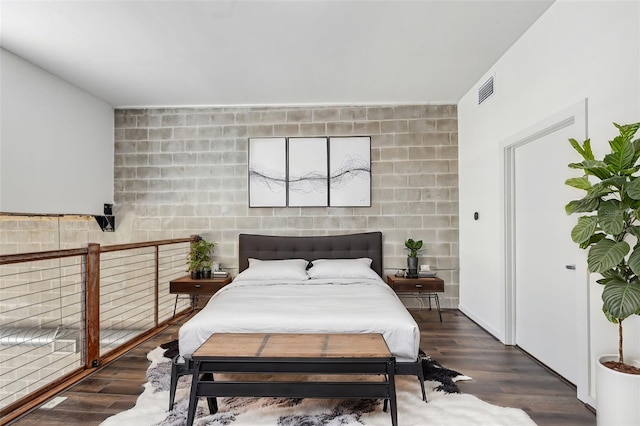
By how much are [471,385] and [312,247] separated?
242cm

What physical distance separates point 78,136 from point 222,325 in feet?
10.7

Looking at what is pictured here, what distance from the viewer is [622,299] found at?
1.54 m

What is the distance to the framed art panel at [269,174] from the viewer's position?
4.53 meters

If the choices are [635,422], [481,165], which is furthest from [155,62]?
[635,422]

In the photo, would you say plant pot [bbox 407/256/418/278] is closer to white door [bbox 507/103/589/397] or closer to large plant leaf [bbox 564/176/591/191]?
white door [bbox 507/103/589/397]

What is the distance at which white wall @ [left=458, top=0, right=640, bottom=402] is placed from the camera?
1897 millimetres

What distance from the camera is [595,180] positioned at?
2133 mm

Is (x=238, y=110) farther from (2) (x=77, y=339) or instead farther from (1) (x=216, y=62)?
(2) (x=77, y=339)

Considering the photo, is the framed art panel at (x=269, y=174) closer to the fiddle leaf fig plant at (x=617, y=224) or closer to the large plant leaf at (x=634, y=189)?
the fiddle leaf fig plant at (x=617, y=224)

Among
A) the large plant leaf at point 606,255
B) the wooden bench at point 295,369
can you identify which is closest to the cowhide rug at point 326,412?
the wooden bench at point 295,369

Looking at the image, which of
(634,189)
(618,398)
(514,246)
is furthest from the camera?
(514,246)

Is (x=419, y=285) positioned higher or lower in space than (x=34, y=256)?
lower

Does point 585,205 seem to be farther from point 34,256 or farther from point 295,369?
point 34,256

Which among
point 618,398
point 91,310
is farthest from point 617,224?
point 91,310
